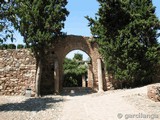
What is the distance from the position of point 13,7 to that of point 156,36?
11.3m

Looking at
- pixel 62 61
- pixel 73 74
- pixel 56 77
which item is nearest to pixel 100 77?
pixel 62 61

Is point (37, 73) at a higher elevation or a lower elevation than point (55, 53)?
lower

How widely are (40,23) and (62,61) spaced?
3.66 meters

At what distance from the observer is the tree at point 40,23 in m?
16.1

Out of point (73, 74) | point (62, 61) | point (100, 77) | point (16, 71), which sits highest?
point (62, 61)

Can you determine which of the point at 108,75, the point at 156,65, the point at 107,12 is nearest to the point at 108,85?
the point at 108,75

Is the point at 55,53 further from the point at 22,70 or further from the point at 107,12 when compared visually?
the point at 107,12

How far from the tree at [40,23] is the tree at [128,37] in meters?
3.16

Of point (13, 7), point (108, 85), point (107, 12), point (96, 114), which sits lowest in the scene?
point (96, 114)

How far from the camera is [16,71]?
57.8 feet

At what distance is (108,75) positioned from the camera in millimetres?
19203

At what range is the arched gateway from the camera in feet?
59.7

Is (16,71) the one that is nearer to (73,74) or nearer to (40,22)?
(40,22)

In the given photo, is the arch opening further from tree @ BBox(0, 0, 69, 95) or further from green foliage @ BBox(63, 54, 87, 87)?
tree @ BBox(0, 0, 69, 95)
